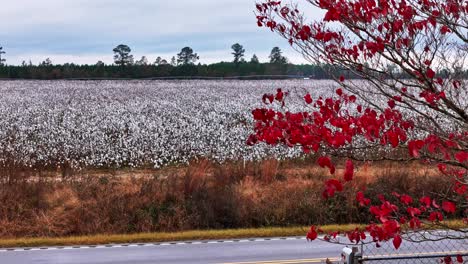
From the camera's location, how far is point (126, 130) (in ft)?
111

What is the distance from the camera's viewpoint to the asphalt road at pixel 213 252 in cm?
1430

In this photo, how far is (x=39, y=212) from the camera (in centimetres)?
1869

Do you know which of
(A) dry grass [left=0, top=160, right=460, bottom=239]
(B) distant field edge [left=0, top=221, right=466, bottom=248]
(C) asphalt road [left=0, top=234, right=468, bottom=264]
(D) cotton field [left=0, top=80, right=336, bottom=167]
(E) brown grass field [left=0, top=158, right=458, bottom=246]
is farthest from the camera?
(D) cotton field [left=0, top=80, right=336, bottom=167]

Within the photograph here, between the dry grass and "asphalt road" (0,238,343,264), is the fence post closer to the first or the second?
"asphalt road" (0,238,343,264)

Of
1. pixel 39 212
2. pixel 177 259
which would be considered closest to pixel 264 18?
pixel 177 259

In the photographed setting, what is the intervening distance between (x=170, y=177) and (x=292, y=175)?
17.2 ft

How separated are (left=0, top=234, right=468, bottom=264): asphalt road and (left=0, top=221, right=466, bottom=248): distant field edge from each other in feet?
1.80

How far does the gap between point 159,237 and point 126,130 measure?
17.7 metres

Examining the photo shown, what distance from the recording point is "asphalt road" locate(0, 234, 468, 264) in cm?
1430

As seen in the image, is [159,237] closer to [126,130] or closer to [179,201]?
[179,201]

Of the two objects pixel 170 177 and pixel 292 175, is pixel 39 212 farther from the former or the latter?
pixel 292 175

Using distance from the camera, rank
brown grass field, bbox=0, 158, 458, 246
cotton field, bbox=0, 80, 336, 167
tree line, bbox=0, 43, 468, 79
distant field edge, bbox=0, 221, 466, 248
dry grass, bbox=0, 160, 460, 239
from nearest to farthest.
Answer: distant field edge, bbox=0, 221, 466, 248
brown grass field, bbox=0, 158, 458, 246
dry grass, bbox=0, 160, 460, 239
cotton field, bbox=0, 80, 336, 167
tree line, bbox=0, 43, 468, 79

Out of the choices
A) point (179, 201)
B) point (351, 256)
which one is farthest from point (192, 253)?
point (351, 256)

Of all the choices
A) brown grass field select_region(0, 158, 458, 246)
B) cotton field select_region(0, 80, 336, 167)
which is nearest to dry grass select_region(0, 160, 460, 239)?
brown grass field select_region(0, 158, 458, 246)
